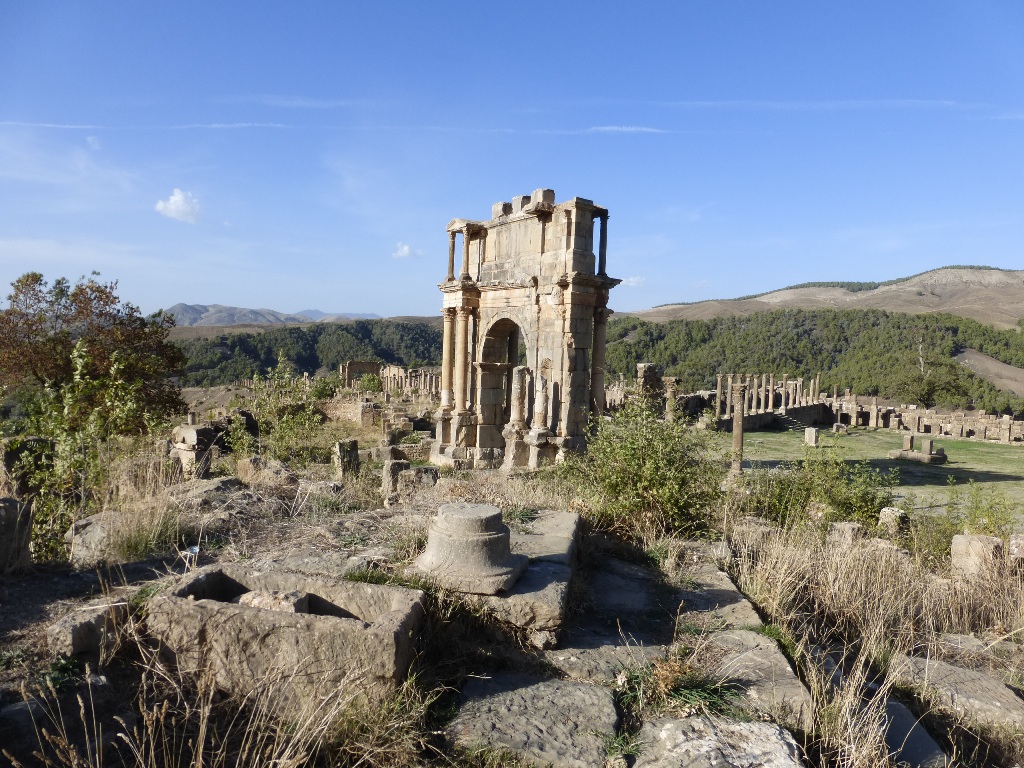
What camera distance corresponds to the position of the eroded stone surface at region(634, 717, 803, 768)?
2.77 meters

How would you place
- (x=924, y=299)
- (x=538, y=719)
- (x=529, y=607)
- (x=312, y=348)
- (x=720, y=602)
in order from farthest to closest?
(x=924, y=299) → (x=312, y=348) → (x=720, y=602) → (x=529, y=607) → (x=538, y=719)

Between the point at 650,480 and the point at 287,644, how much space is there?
12.5 feet

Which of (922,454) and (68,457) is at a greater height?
(68,457)

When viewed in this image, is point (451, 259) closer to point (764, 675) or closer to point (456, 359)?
point (456, 359)

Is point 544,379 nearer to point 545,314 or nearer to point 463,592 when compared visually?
point 545,314

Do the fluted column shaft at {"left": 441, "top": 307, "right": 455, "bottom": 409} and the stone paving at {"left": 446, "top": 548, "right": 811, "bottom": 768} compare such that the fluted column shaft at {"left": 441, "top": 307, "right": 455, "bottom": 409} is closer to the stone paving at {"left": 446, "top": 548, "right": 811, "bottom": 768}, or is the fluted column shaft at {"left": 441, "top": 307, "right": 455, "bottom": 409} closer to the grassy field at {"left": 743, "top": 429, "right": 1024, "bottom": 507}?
the grassy field at {"left": 743, "top": 429, "right": 1024, "bottom": 507}

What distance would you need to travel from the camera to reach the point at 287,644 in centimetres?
308

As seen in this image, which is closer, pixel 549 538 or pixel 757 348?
pixel 549 538

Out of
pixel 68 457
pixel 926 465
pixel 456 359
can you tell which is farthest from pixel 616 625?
pixel 926 465

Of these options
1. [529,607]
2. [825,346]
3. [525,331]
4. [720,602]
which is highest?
A: [825,346]

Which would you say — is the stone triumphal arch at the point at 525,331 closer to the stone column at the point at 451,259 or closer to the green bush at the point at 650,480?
the stone column at the point at 451,259

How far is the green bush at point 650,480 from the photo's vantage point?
600cm

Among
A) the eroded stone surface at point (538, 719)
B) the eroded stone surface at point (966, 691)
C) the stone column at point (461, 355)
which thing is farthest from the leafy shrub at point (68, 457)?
the stone column at point (461, 355)

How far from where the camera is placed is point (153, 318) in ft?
50.3
